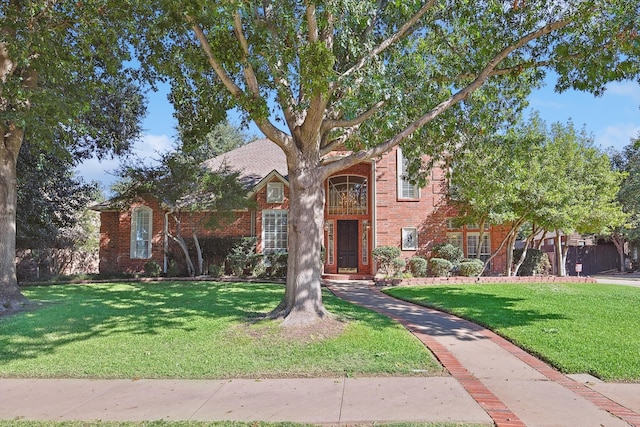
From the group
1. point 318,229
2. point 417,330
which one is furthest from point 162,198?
point 417,330

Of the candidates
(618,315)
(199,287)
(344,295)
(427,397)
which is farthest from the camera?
(199,287)

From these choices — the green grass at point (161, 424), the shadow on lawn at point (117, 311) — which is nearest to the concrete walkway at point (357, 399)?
the green grass at point (161, 424)

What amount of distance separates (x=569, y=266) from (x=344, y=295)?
61.0 feet

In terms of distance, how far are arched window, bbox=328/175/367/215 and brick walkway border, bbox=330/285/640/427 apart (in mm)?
12039

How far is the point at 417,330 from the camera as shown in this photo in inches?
336

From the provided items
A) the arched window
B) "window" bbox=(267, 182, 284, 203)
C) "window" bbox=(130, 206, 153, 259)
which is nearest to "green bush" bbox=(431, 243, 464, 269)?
the arched window

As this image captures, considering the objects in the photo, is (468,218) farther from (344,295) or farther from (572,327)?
(572,327)

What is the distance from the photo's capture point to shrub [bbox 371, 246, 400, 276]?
18.2 meters

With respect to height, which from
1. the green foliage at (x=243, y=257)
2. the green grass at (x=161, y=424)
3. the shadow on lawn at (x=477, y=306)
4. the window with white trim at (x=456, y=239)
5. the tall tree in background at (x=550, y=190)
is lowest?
the green grass at (x=161, y=424)

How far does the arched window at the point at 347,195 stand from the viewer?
20.1 metres

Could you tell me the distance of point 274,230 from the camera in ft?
65.4

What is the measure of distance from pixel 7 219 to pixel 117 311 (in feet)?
12.2

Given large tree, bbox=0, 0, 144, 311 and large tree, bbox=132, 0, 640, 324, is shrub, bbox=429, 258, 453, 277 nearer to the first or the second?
large tree, bbox=132, 0, 640, 324

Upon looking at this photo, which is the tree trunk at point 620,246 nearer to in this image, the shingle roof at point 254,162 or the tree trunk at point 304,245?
the shingle roof at point 254,162
